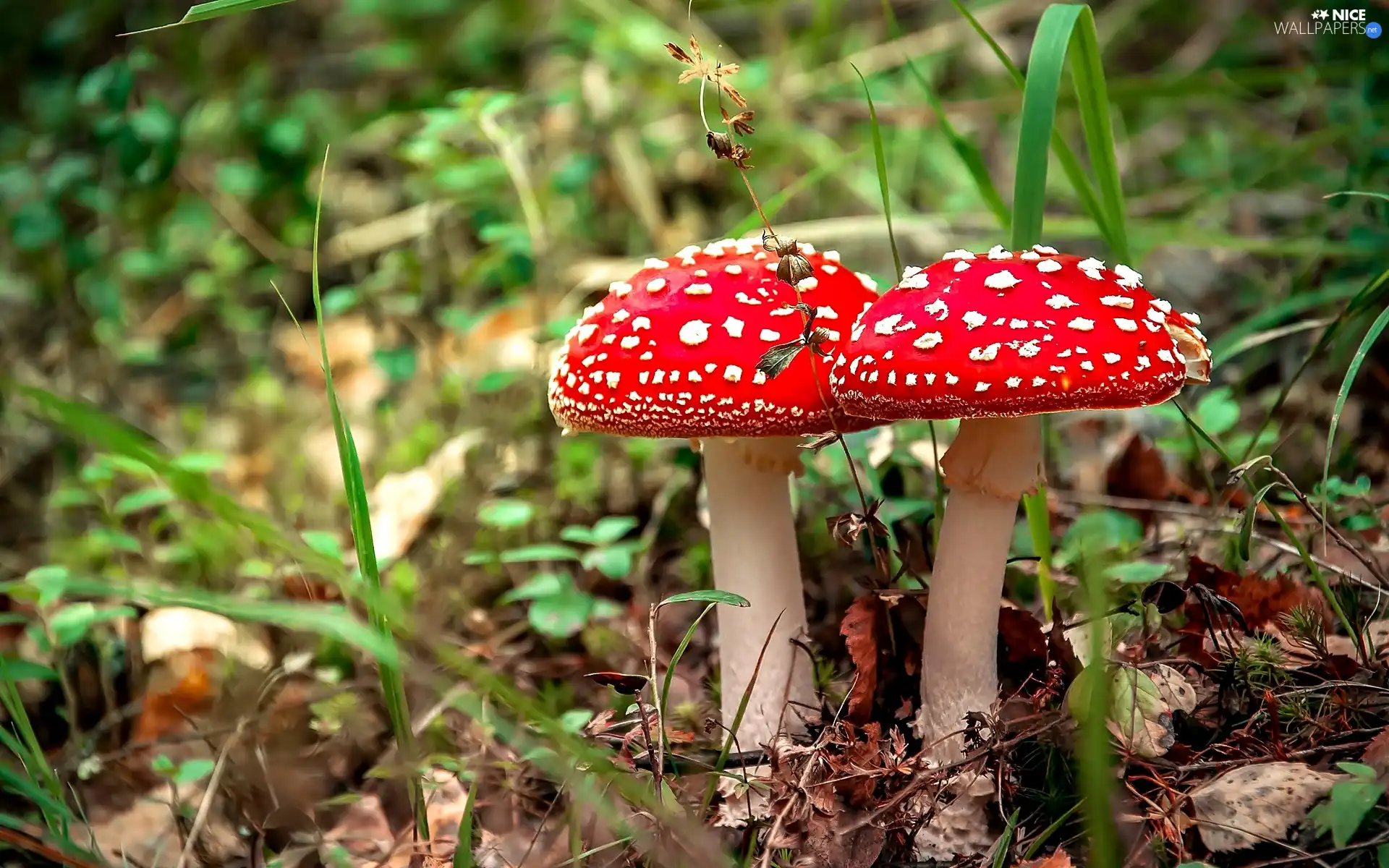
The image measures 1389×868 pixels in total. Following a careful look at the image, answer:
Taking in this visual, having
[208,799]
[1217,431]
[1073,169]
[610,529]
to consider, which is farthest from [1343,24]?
[208,799]

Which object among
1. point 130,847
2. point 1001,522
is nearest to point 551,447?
point 130,847

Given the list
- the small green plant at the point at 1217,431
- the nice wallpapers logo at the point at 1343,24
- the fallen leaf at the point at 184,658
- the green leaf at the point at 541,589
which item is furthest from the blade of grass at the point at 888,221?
the nice wallpapers logo at the point at 1343,24

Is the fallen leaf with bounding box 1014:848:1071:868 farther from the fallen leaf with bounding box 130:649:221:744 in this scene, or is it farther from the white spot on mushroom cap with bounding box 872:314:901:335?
the fallen leaf with bounding box 130:649:221:744

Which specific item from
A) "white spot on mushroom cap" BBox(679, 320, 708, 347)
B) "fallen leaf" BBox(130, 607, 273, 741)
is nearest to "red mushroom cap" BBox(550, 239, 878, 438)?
"white spot on mushroom cap" BBox(679, 320, 708, 347)

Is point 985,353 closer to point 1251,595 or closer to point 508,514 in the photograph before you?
point 1251,595

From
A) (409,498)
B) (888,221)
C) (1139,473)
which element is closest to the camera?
(888,221)

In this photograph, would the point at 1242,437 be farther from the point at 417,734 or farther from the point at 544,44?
the point at 544,44
